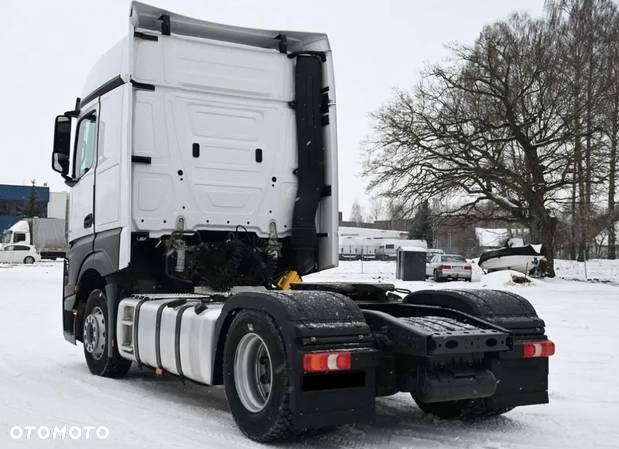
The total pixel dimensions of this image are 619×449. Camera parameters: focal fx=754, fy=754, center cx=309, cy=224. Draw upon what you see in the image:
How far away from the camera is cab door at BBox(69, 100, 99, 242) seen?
8.25 m

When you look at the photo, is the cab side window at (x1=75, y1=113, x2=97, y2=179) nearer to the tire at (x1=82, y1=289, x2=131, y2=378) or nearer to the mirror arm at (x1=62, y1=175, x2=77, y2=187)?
the mirror arm at (x1=62, y1=175, x2=77, y2=187)

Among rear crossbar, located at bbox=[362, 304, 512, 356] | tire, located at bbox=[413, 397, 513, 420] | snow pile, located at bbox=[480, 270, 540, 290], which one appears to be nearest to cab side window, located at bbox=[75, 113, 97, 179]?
rear crossbar, located at bbox=[362, 304, 512, 356]

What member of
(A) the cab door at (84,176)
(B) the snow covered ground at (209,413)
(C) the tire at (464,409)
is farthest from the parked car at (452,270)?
(C) the tire at (464,409)

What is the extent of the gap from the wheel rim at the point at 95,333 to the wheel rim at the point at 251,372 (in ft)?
9.91

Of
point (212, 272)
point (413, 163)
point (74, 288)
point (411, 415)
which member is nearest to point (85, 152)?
point (74, 288)

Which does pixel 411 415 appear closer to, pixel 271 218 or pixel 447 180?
pixel 271 218

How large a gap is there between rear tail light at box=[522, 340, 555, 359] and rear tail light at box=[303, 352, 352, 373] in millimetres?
1481

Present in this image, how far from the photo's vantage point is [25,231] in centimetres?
5725

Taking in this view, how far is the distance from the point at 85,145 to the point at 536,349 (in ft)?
18.1

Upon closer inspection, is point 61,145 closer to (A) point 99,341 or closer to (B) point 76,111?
(B) point 76,111

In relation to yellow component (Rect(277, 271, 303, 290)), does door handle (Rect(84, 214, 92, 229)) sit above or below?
above

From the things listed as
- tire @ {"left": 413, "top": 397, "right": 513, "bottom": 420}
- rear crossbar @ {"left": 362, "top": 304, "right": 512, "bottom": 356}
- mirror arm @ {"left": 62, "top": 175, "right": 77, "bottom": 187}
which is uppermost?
mirror arm @ {"left": 62, "top": 175, "right": 77, "bottom": 187}

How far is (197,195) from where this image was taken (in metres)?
7.77

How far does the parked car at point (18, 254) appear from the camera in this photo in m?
52.2
